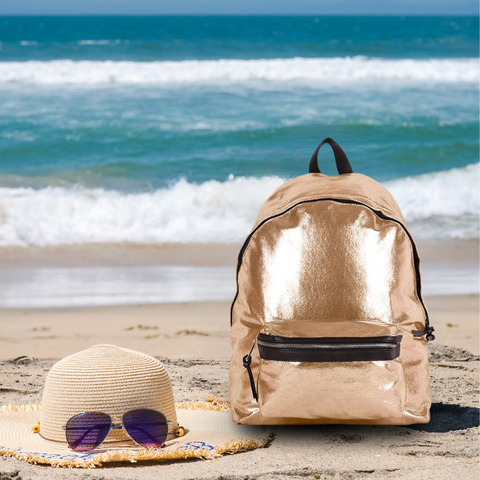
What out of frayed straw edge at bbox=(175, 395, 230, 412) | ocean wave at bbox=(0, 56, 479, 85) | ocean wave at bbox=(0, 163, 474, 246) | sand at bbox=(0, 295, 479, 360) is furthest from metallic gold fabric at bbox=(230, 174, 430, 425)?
ocean wave at bbox=(0, 56, 479, 85)

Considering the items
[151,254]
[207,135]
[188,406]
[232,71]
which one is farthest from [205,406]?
[232,71]

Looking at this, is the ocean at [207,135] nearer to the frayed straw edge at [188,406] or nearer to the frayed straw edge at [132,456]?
the frayed straw edge at [188,406]

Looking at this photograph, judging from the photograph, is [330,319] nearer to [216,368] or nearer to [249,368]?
[249,368]

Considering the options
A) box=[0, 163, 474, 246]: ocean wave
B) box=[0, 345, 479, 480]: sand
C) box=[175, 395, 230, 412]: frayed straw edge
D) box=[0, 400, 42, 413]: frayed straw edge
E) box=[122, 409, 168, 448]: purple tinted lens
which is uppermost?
box=[0, 163, 474, 246]: ocean wave

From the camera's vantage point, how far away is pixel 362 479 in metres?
2.18

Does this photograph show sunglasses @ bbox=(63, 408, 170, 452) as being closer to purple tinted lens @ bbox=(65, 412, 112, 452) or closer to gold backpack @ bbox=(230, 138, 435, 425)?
purple tinted lens @ bbox=(65, 412, 112, 452)

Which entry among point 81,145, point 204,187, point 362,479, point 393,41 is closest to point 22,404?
point 362,479

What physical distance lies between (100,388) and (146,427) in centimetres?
20

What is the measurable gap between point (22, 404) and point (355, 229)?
1.61 m

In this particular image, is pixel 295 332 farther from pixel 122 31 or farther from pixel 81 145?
pixel 122 31

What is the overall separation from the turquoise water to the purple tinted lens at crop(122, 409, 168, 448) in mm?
4211

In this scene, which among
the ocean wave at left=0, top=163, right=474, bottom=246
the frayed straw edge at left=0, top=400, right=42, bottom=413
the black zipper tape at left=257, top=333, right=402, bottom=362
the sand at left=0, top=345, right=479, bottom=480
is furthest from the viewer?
the ocean wave at left=0, top=163, right=474, bottom=246

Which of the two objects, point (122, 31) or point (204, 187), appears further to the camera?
point (122, 31)

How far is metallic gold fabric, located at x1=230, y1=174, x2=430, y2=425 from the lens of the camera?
234 centimetres
